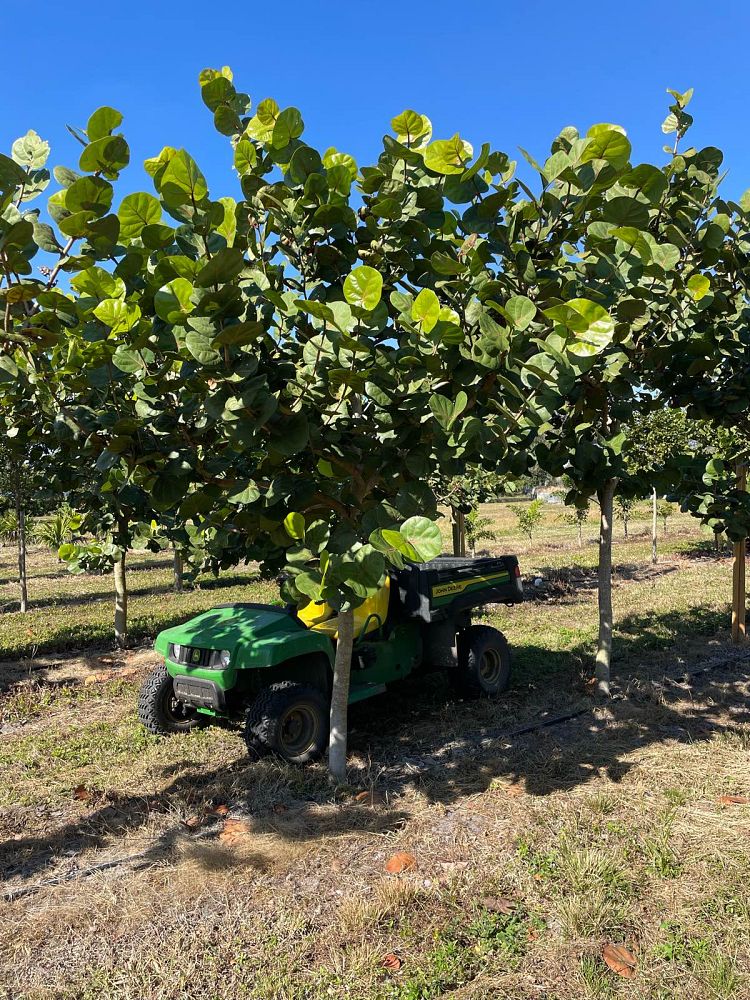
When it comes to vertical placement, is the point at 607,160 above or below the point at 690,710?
above

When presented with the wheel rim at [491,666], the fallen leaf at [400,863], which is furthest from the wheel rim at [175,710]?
the fallen leaf at [400,863]

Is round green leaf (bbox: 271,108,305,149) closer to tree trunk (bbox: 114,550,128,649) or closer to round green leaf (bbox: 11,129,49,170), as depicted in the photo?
round green leaf (bbox: 11,129,49,170)

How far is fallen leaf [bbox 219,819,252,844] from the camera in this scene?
3859mm

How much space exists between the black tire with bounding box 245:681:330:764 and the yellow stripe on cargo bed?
1494 mm

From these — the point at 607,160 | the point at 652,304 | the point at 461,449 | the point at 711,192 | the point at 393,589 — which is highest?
the point at 711,192

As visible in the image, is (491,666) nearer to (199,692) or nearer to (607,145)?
(199,692)

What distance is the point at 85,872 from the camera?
3.62 m

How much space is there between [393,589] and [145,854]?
320 centimetres

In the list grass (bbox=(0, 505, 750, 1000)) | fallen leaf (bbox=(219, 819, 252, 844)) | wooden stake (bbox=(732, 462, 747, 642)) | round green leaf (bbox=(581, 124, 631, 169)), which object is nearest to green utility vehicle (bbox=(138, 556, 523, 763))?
grass (bbox=(0, 505, 750, 1000))

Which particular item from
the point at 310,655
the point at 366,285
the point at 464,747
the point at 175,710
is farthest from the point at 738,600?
the point at 366,285

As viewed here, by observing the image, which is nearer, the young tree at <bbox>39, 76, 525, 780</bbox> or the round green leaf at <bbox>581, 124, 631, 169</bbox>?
the young tree at <bbox>39, 76, 525, 780</bbox>

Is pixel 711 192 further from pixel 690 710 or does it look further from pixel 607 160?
pixel 690 710

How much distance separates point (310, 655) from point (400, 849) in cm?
206

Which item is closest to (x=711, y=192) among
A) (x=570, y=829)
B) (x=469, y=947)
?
(x=570, y=829)
